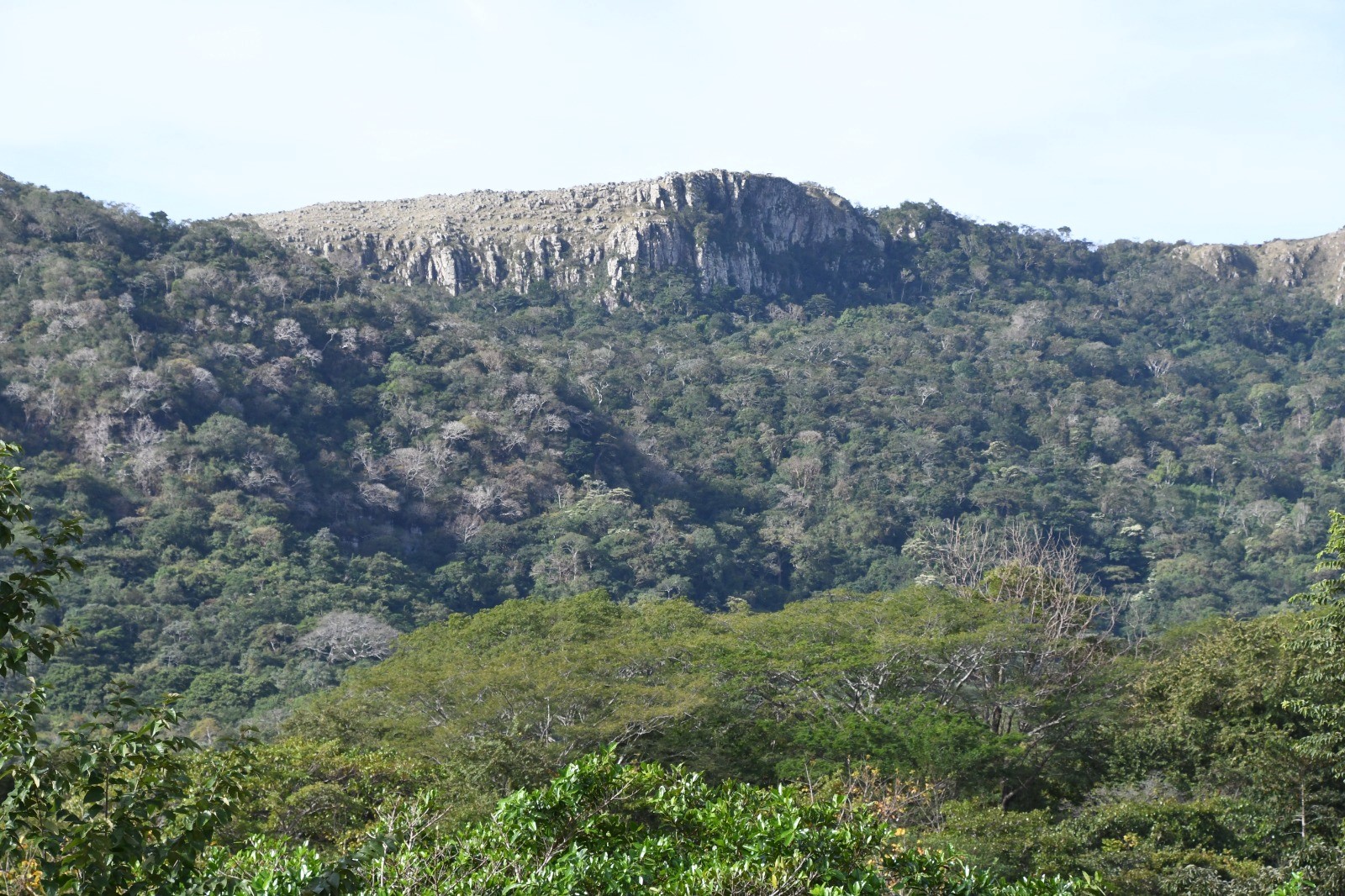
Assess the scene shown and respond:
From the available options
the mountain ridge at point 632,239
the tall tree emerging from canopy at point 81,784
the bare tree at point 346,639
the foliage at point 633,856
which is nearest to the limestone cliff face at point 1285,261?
the mountain ridge at point 632,239

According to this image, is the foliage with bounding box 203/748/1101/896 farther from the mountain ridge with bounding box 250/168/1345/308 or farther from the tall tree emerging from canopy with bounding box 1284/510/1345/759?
the mountain ridge with bounding box 250/168/1345/308

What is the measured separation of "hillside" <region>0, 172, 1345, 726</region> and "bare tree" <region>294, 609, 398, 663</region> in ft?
0.47

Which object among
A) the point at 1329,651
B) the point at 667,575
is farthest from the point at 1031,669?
the point at 667,575

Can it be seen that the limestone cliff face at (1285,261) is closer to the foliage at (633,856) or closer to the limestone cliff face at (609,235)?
the limestone cliff face at (609,235)

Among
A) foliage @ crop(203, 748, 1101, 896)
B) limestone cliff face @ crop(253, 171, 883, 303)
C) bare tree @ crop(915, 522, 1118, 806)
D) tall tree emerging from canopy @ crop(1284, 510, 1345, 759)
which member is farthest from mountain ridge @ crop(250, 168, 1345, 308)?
foliage @ crop(203, 748, 1101, 896)

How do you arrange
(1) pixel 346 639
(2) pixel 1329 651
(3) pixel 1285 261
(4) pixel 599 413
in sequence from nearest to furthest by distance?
(2) pixel 1329 651 < (1) pixel 346 639 < (4) pixel 599 413 < (3) pixel 1285 261

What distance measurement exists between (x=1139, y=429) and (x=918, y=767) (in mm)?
73058

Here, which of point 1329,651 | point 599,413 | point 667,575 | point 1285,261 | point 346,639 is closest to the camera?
point 1329,651

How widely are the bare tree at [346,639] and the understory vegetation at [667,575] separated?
0.45ft

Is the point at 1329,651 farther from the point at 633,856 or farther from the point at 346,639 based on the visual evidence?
the point at 346,639

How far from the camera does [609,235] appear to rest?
106 meters

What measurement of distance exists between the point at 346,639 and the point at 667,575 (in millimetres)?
20875

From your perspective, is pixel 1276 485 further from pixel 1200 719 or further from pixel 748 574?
pixel 1200 719

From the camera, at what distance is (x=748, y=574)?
67.3m
